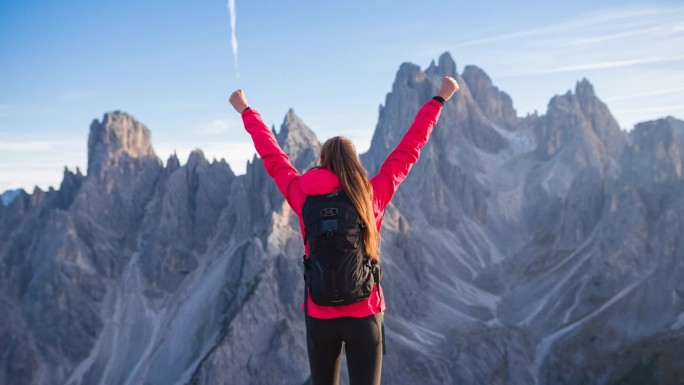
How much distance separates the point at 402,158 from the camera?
10.9 m

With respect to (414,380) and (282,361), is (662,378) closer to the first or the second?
(414,380)

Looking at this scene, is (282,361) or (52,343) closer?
(282,361)

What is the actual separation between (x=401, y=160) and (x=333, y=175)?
53.7 inches

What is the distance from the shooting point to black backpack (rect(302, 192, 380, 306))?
31.9 ft

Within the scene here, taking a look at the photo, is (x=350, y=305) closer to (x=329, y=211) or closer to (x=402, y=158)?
(x=329, y=211)

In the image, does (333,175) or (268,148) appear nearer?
(333,175)

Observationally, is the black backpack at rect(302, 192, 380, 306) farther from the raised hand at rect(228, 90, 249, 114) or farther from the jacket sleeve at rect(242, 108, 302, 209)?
the raised hand at rect(228, 90, 249, 114)

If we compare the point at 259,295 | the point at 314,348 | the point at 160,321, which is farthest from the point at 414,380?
the point at 314,348

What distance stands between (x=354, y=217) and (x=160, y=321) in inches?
7417

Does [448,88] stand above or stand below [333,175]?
above

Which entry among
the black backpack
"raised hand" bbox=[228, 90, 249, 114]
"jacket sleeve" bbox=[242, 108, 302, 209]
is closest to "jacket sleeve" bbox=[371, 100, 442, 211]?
the black backpack

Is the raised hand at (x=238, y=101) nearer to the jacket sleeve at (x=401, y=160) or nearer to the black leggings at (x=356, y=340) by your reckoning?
the jacket sleeve at (x=401, y=160)

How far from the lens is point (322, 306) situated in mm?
9969

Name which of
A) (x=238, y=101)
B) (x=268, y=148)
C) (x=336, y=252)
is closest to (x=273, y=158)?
(x=268, y=148)
